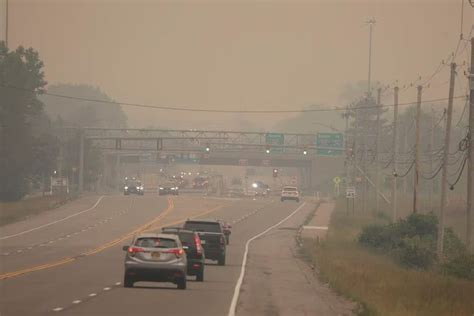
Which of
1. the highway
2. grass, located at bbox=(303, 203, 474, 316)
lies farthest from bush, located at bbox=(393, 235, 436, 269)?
the highway

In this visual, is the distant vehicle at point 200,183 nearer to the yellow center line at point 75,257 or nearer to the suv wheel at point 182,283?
the yellow center line at point 75,257

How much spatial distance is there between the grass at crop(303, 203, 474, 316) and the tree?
62870 millimetres

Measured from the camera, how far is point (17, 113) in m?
124

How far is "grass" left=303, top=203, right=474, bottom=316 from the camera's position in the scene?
95.9ft

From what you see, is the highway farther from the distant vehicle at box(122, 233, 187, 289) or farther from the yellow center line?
the distant vehicle at box(122, 233, 187, 289)

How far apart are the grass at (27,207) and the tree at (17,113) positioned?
15.7ft

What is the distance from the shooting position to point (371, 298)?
32250 millimetres

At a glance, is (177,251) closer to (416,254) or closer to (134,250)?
(134,250)

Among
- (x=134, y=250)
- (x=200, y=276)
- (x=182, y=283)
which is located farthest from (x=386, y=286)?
(x=134, y=250)

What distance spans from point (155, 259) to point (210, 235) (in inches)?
592

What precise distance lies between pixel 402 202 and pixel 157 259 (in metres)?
84.7

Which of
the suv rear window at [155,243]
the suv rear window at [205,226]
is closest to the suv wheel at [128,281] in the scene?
the suv rear window at [155,243]

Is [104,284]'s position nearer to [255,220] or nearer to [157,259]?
[157,259]

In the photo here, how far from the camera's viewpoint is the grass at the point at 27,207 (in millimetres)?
88562
